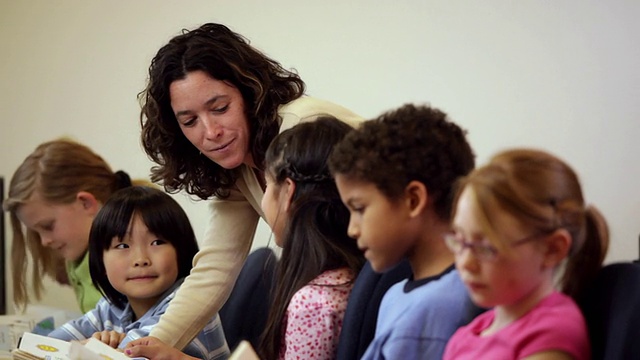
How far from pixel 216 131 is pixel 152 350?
0.42 m

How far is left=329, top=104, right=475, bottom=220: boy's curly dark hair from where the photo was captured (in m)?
1.23

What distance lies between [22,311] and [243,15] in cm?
121

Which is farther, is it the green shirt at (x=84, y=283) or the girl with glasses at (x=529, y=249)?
the green shirt at (x=84, y=283)

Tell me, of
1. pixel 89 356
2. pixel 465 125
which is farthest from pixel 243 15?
pixel 89 356

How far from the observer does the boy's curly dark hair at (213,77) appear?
186 cm

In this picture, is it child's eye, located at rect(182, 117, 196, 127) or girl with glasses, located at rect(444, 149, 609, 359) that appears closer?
girl with glasses, located at rect(444, 149, 609, 359)

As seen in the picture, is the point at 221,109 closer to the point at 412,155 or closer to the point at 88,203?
the point at 412,155

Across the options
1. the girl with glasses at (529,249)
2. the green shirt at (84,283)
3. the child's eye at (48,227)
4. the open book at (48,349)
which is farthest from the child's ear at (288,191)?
the child's eye at (48,227)

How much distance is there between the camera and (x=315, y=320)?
145 cm

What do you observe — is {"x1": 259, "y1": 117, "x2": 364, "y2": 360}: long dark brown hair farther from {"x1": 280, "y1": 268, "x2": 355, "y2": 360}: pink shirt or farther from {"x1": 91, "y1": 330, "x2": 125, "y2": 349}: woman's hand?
{"x1": 91, "y1": 330, "x2": 125, "y2": 349}: woman's hand

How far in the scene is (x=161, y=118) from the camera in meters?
1.96

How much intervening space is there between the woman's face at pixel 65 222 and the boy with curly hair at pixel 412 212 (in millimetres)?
1486

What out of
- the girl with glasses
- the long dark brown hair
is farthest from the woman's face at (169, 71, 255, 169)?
the girl with glasses

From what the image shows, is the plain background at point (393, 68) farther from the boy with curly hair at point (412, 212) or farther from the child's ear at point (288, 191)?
Result: the boy with curly hair at point (412, 212)
